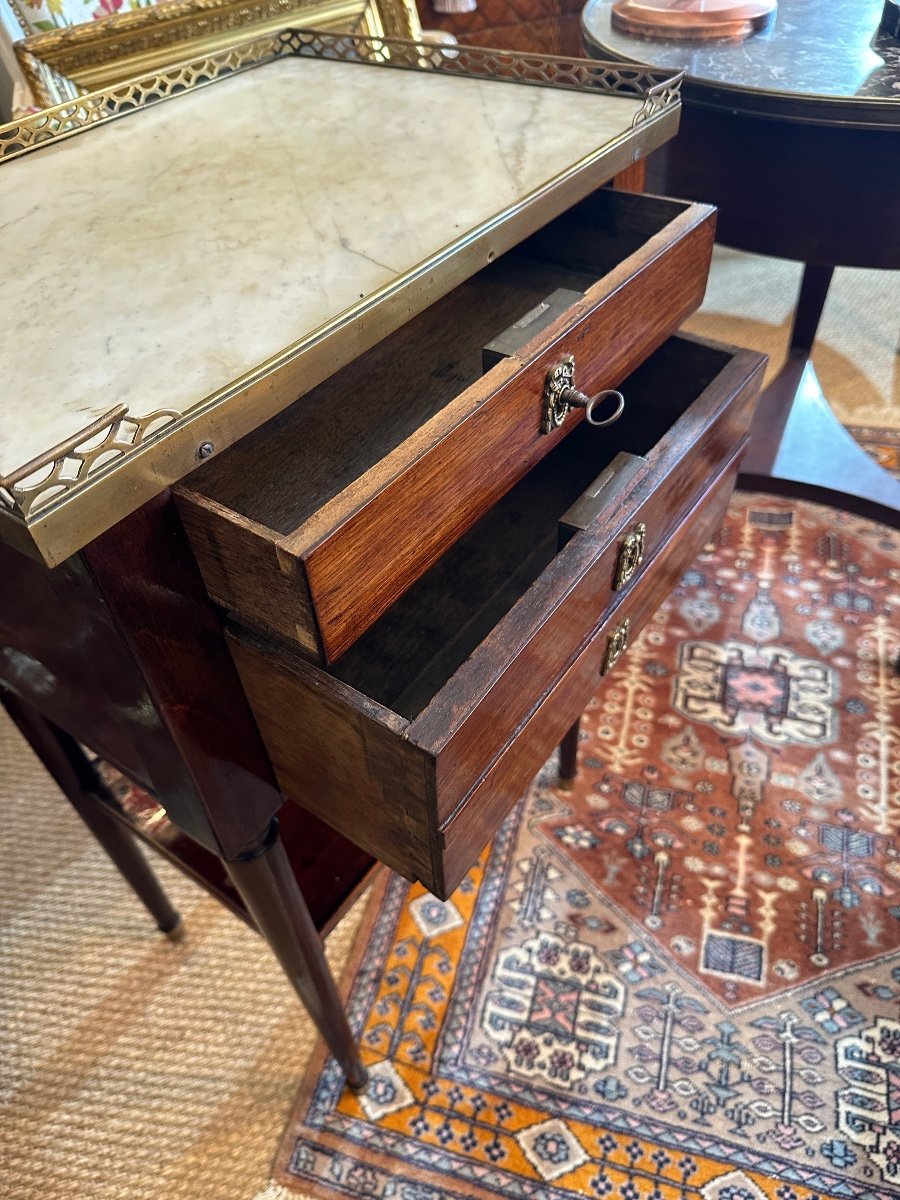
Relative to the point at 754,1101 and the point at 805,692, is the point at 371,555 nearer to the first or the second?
the point at 754,1101

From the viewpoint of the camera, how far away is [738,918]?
902mm

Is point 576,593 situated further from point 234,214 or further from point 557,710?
point 234,214

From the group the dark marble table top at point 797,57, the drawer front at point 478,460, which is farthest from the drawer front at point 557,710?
the dark marble table top at point 797,57

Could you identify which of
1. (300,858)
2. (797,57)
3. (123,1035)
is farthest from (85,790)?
(797,57)

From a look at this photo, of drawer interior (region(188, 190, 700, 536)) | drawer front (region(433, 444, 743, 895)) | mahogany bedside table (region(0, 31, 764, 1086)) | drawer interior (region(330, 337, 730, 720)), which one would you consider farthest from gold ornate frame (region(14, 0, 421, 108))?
drawer front (region(433, 444, 743, 895))

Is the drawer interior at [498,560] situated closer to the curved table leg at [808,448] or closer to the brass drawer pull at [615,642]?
the brass drawer pull at [615,642]

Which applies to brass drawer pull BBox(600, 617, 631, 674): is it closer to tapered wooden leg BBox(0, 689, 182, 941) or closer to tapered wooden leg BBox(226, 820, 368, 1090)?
tapered wooden leg BBox(226, 820, 368, 1090)

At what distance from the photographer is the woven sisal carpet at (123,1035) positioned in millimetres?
781

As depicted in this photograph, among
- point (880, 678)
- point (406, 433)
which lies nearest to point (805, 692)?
point (880, 678)

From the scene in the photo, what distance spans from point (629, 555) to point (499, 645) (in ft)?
0.46

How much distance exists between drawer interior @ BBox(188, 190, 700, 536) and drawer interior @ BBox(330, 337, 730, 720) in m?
0.11

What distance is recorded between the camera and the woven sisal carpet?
2.56ft

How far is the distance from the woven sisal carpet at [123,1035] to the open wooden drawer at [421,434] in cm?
59

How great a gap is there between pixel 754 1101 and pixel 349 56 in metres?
1.00
